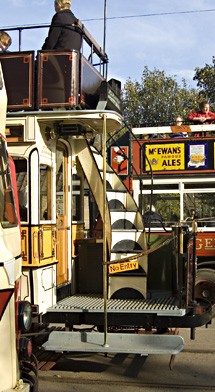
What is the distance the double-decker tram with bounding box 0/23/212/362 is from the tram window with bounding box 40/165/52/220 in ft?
0.04

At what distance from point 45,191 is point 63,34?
5.89ft

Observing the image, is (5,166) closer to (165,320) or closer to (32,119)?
(32,119)

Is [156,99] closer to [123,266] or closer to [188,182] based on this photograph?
[188,182]

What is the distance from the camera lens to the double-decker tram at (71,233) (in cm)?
554

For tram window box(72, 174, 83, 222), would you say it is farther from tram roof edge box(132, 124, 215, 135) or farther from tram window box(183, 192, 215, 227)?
tram roof edge box(132, 124, 215, 135)

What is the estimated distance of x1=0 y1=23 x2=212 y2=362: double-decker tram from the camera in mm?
5543

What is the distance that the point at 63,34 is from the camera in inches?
237

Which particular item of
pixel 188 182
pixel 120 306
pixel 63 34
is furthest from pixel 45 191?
pixel 188 182

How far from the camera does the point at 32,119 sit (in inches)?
225

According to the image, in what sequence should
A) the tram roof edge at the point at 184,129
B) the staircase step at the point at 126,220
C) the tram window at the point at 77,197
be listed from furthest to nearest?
the tram roof edge at the point at 184,129 → the tram window at the point at 77,197 → the staircase step at the point at 126,220

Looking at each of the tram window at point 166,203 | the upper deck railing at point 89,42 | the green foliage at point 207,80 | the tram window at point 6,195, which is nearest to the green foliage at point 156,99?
the green foliage at point 207,80

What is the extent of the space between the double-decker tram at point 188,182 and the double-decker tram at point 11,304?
18.1 ft

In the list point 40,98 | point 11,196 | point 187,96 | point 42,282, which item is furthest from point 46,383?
point 187,96

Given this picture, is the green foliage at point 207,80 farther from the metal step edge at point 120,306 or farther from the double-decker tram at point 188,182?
the metal step edge at point 120,306
